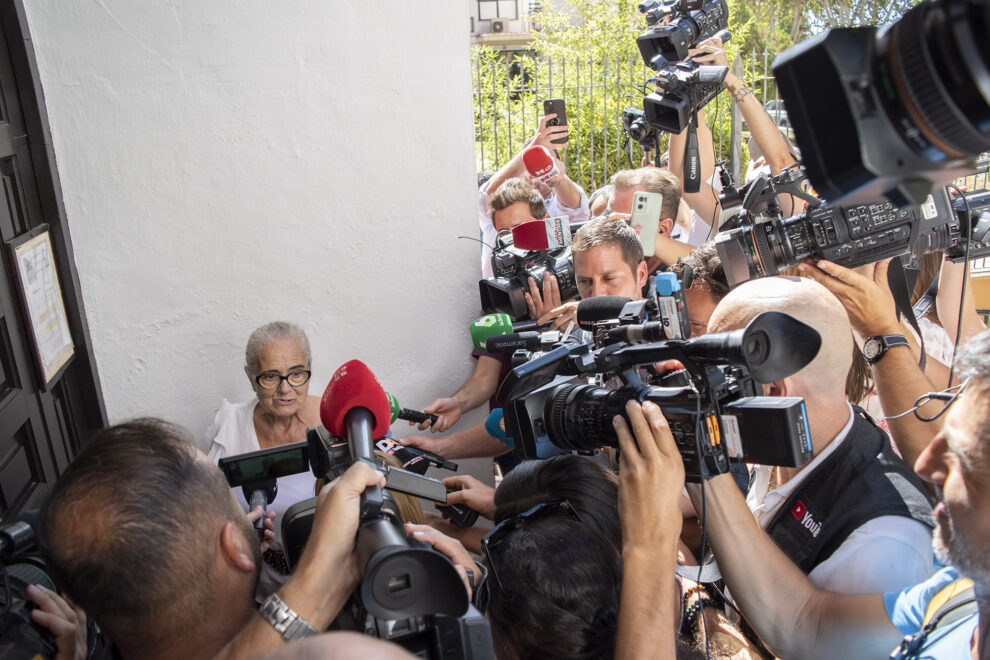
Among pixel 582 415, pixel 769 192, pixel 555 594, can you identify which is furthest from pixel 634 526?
pixel 769 192

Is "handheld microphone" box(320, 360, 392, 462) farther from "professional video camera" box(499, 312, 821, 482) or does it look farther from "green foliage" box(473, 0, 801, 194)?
"green foliage" box(473, 0, 801, 194)

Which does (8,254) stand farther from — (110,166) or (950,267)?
(950,267)

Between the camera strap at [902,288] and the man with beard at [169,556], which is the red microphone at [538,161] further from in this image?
the man with beard at [169,556]

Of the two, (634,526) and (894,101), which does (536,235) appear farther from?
(894,101)

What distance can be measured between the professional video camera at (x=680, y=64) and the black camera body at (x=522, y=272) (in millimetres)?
816

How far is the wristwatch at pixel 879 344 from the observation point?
2.20 m

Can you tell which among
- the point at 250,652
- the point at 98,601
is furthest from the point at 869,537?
the point at 98,601

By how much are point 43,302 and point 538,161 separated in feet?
8.73

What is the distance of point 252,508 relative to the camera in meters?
1.79

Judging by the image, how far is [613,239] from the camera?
3061 mm

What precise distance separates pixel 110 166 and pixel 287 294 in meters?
0.80

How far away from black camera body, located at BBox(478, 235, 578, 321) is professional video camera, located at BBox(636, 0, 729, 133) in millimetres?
816

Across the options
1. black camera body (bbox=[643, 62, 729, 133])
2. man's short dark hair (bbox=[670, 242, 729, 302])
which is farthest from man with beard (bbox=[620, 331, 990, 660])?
black camera body (bbox=[643, 62, 729, 133])

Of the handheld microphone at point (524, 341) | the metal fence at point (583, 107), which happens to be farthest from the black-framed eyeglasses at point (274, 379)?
the metal fence at point (583, 107)
